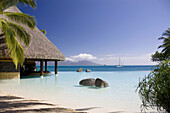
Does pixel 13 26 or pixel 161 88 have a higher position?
pixel 13 26

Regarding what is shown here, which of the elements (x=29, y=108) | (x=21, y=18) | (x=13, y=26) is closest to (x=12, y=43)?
(x=21, y=18)

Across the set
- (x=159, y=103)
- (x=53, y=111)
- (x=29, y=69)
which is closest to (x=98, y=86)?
(x=53, y=111)

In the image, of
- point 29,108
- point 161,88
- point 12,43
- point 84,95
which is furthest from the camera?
point 12,43

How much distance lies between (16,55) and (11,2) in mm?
2865

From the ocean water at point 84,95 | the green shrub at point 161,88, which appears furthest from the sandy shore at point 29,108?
the green shrub at point 161,88

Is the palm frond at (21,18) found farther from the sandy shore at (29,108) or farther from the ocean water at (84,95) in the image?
the sandy shore at (29,108)

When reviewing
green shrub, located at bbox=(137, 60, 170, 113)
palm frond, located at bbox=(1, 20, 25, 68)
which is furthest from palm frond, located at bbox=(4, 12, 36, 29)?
green shrub, located at bbox=(137, 60, 170, 113)

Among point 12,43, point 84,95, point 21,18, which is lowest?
point 84,95

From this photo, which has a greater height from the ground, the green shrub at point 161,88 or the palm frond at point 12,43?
Answer: the palm frond at point 12,43

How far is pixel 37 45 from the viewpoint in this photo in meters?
11.2

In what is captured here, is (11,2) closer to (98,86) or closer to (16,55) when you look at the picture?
(16,55)

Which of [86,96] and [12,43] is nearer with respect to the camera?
[86,96]

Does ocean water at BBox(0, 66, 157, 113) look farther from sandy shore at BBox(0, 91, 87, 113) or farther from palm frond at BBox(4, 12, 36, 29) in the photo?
palm frond at BBox(4, 12, 36, 29)

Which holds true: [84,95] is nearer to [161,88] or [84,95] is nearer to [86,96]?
[86,96]
